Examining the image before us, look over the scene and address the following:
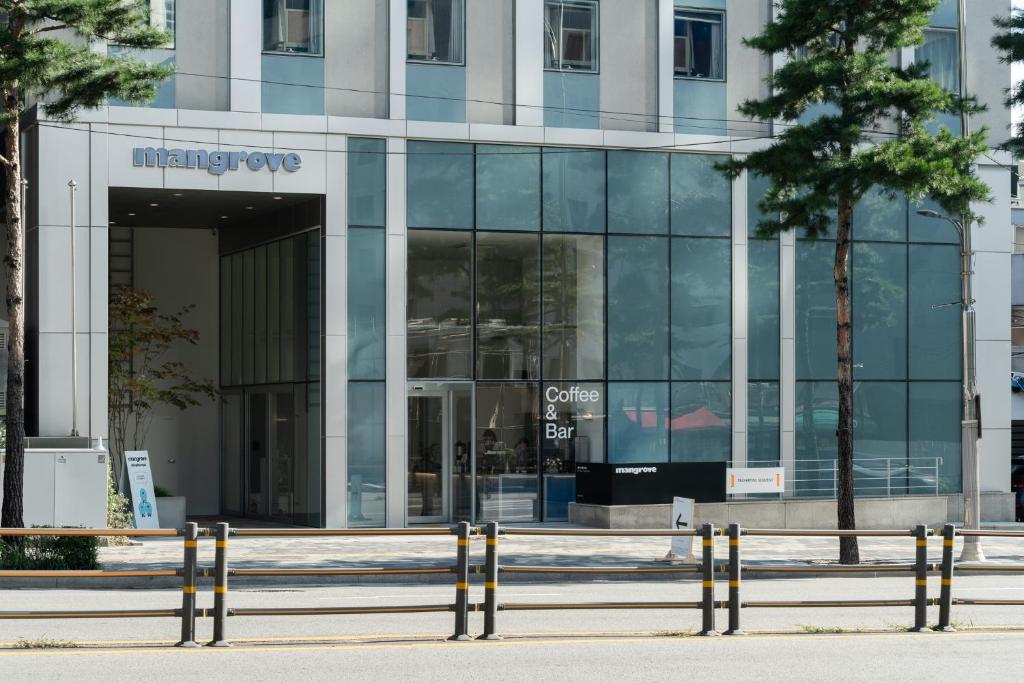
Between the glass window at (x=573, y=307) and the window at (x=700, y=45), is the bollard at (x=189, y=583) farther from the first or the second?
the window at (x=700, y=45)

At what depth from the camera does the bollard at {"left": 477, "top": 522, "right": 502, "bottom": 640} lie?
12117mm

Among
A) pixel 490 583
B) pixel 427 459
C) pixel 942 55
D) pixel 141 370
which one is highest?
pixel 942 55

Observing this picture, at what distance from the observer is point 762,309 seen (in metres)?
31.2

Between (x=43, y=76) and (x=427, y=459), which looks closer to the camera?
(x=43, y=76)

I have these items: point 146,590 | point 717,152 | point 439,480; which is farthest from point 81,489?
point 717,152

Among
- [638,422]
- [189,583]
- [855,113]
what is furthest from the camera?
[638,422]

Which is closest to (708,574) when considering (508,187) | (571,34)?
(508,187)

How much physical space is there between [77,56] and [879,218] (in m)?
18.5

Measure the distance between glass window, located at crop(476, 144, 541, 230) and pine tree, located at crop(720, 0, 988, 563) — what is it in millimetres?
6531

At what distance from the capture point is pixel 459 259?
29.2 metres

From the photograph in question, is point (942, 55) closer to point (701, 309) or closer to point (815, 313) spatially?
point (815, 313)

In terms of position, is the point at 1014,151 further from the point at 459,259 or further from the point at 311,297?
the point at 311,297

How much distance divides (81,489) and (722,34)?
16635 mm

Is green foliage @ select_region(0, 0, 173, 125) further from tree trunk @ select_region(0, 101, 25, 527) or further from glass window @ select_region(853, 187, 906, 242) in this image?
glass window @ select_region(853, 187, 906, 242)
